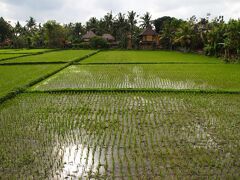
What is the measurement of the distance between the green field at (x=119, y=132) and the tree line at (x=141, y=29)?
45.6 feet

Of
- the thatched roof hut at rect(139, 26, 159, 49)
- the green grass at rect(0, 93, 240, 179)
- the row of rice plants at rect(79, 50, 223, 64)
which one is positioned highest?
the thatched roof hut at rect(139, 26, 159, 49)

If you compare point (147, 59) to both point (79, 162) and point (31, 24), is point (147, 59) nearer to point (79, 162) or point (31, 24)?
point (79, 162)

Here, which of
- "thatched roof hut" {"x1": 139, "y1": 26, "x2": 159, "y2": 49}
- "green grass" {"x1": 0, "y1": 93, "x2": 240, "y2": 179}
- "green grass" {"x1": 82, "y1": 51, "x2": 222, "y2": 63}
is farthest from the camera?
"thatched roof hut" {"x1": 139, "y1": 26, "x2": 159, "y2": 49}

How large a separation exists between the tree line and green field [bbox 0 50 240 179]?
1391 cm

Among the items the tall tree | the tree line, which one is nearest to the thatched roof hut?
the tree line

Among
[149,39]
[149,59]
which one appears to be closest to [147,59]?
[149,59]

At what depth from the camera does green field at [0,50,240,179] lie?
4148 millimetres

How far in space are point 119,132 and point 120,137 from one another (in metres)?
0.27

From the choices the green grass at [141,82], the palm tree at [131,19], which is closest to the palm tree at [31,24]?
the palm tree at [131,19]

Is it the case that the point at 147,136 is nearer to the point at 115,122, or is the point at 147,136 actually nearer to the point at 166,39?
the point at 115,122

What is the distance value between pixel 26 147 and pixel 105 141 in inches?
57.3

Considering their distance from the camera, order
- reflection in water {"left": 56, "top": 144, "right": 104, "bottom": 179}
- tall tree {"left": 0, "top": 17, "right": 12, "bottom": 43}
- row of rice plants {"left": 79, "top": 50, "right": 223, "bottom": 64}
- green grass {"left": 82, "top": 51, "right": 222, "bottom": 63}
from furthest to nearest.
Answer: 1. tall tree {"left": 0, "top": 17, "right": 12, "bottom": 43}
2. green grass {"left": 82, "top": 51, "right": 222, "bottom": 63}
3. row of rice plants {"left": 79, "top": 50, "right": 223, "bottom": 64}
4. reflection in water {"left": 56, "top": 144, "right": 104, "bottom": 179}

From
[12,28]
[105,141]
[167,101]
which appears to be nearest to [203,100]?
[167,101]

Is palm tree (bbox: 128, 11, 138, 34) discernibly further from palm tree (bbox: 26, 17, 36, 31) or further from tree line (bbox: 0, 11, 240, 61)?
palm tree (bbox: 26, 17, 36, 31)
